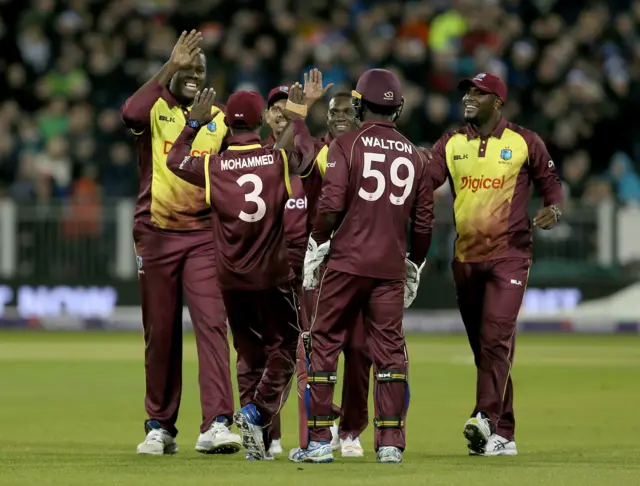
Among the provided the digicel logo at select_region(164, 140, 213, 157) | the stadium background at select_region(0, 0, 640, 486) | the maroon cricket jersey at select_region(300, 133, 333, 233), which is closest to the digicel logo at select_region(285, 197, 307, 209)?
the maroon cricket jersey at select_region(300, 133, 333, 233)

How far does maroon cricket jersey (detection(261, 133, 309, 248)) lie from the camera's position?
38.0 ft

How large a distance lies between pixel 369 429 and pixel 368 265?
323 centimetres

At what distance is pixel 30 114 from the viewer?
26.8 m

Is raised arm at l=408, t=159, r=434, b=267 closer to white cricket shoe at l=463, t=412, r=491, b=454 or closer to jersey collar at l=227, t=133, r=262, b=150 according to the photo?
jersey collar at l=227, t=133, r=262, b=150

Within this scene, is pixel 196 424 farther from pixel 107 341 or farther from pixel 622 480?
pixel 107 341

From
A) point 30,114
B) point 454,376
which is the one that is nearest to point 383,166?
point 454,376

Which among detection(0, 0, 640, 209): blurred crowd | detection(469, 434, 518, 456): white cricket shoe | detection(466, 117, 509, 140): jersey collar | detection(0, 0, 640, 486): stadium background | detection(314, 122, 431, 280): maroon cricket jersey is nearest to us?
detection(314, 122, 431, 280): maroon cricket jersey

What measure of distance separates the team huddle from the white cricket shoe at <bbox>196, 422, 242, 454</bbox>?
0.04ft

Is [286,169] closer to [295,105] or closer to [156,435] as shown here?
[295,105]

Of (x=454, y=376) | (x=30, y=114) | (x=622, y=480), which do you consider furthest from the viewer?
(x=30, y=114)

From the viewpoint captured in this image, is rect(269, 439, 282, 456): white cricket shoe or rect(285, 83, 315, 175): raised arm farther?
rect(269, 439, 282, 456): white cricket shoe

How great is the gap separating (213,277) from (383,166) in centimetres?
165

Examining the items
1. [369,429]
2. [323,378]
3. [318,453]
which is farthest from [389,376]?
[369,429]

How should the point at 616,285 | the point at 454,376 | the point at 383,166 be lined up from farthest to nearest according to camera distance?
the point at 616,285
the point at 454,376
the point at 383,166
